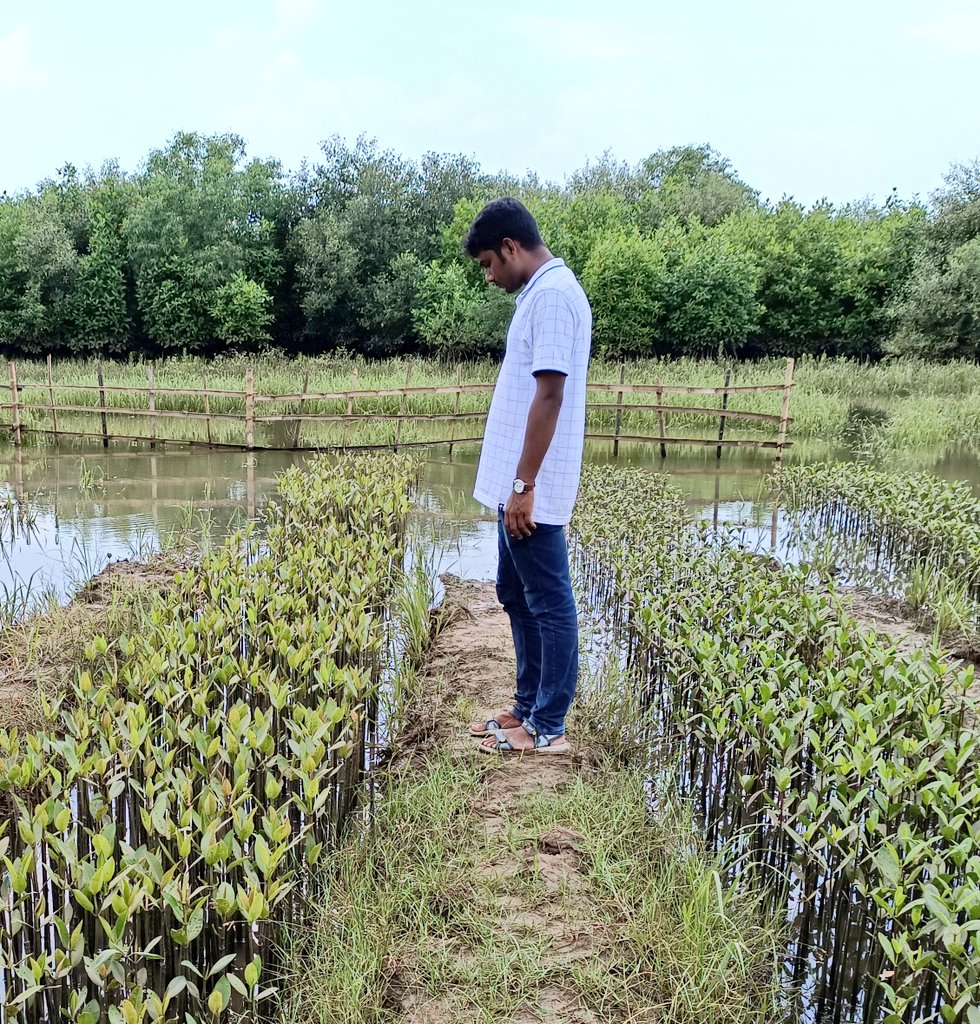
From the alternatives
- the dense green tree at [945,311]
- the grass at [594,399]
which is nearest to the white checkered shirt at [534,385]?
the grass at [594,399]

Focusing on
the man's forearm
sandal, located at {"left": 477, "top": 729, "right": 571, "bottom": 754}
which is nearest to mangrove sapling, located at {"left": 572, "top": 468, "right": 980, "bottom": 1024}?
sandal, located at {"left": 477, "top": 729, "right": 571, "bottom": 754}

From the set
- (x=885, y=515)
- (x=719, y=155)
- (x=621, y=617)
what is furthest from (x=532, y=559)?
(x=719, y=155)

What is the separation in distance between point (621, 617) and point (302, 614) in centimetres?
210

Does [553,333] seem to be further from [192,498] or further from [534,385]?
[192,498]

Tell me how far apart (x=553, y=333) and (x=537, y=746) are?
1.53m

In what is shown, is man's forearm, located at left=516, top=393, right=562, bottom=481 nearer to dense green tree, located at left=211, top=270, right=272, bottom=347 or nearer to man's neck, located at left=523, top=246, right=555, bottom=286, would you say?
man's neck, located at left=523, top=246, right=555, bottom=286

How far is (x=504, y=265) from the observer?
3002mm

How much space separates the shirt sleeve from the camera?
9.19 feet

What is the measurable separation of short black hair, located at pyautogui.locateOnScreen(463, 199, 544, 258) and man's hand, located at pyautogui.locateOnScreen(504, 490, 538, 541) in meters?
0.83

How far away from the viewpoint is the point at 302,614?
3.98m

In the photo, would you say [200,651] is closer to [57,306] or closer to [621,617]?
[621,617]

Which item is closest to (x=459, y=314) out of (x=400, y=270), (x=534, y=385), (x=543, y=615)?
(x=400, y=270)

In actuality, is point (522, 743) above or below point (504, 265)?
below

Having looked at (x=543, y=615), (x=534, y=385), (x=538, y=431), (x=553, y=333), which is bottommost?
(x=543, y=615)
